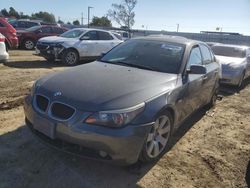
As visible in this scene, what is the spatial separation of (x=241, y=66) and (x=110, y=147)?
24.1ft

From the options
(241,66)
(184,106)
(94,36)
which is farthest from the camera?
(94,36)

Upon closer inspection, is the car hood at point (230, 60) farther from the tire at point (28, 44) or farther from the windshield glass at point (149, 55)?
the tire at point (28, 44)

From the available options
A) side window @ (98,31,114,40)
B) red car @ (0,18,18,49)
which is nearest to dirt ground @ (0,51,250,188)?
side window @ (98,31,114,40)

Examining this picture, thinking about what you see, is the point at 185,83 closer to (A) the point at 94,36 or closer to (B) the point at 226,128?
(B) the point at 226,128

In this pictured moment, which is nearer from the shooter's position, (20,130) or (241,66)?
(20,130)

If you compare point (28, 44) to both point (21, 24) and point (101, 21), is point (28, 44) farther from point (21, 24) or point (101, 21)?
point (101, 21)

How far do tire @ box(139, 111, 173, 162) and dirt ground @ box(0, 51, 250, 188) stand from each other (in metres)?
0.16

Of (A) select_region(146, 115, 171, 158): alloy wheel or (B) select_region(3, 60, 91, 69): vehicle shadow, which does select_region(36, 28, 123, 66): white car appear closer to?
(B) select_region(3, 60, 91, 69): vehicle shadow

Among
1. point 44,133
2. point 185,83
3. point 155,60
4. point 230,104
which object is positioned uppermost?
point 155,60

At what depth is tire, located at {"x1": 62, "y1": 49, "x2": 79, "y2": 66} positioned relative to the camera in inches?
426

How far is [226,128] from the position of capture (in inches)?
206

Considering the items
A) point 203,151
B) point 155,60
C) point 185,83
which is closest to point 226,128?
point 203,151

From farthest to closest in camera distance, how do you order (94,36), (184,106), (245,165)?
(94,36) < (184,106) < (245,165)

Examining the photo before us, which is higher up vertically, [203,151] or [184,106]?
[184,106]
